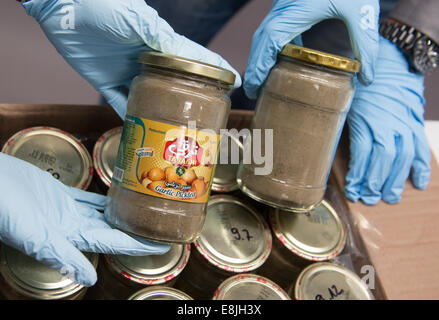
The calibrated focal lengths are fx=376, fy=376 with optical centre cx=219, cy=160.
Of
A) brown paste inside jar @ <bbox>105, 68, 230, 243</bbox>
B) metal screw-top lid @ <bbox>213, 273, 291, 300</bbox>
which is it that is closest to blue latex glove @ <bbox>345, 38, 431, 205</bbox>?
metal screw-top lid @ <bbox>213, 273, 291, 300</bbox>

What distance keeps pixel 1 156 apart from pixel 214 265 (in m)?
0.74

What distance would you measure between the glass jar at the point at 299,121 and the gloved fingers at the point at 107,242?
1.41 feet

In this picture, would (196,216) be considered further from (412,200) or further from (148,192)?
(412,200)

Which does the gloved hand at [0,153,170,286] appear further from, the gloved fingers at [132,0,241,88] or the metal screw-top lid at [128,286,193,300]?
the gloved fingers at [132,0,241,88]

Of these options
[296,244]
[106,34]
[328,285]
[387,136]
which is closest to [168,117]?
[106,34]

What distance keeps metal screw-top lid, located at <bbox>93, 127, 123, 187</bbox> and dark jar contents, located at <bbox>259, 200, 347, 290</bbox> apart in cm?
63

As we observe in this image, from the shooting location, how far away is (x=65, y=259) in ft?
3.32

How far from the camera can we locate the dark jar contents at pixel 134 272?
117 cm

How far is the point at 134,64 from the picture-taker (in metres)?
1.33

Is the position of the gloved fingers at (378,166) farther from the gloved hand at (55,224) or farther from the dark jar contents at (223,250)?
the gloved hand at (55,224)

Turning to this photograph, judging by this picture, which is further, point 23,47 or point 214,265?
point 23,47

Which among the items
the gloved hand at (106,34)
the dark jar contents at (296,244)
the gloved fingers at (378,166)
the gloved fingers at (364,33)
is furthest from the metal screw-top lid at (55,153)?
the gloved fingers at (378,166)

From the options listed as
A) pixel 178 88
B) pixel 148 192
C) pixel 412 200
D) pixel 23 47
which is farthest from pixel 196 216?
pixel 23 47
